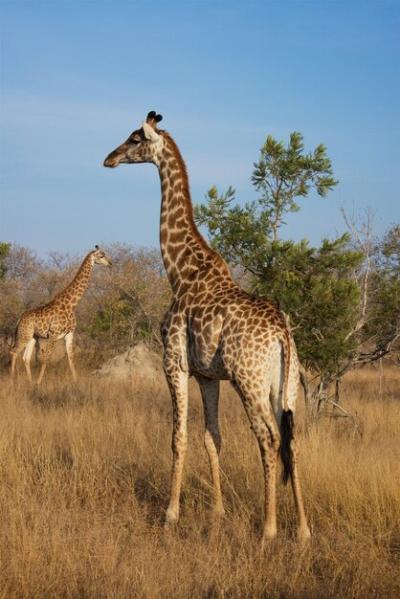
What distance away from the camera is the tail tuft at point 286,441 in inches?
202

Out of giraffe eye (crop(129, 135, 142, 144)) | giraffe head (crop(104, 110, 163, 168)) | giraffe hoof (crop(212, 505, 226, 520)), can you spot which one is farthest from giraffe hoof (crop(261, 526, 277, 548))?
giraffe eye (crop(129, 135, 142, 144))

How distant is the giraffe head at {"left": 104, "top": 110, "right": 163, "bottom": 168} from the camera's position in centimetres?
655

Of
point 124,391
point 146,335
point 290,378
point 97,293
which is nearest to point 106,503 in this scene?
point 290,378

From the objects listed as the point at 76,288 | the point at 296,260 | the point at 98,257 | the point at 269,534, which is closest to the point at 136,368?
the point at 76,288

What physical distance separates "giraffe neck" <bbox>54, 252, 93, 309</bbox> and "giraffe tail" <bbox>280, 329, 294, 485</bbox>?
1059 centimetres

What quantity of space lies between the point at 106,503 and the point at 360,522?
2.14 m

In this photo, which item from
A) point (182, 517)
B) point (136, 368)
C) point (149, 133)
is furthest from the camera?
point (136, 368)

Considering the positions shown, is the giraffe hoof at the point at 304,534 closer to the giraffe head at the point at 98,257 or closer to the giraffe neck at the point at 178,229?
the giraffe neck at the point at 178,229

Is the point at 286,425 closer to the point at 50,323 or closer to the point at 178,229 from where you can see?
the point at 178,229

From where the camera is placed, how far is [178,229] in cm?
648

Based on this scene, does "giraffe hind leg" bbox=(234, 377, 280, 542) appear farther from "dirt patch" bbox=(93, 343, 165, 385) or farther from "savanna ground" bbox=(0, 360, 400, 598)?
"dirt patch" bbox=(93, 343, 165, 385)

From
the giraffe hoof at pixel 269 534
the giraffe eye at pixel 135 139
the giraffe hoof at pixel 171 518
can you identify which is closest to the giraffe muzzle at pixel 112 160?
the giraffe eye at pixel 135 139

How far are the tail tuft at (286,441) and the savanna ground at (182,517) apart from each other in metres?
0.48

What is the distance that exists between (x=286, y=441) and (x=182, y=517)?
1.27 m
